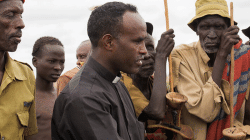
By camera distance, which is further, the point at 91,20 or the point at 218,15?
the point at 218,15

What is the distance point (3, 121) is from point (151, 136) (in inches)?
54.0

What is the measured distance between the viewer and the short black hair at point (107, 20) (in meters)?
1.71

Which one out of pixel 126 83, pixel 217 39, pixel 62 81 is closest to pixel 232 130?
pixel 217 39

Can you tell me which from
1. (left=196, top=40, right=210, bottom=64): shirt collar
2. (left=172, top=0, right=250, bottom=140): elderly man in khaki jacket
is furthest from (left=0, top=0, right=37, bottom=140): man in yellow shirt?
(left=196, top=40, right=210, bottom=64): shirt collar

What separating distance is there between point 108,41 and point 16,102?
105 cm

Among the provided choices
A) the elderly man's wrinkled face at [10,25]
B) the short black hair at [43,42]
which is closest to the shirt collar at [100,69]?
the elderly man's wrinkled face at [10,25]

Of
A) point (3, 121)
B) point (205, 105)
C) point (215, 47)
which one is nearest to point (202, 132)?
point (205, 105)

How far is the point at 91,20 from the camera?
1800 mm

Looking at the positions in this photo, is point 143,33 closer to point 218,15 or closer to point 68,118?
point 68,118

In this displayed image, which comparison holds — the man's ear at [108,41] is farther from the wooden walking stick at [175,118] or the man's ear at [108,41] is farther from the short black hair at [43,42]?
the short black hair at [43,42]

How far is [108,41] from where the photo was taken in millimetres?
1727

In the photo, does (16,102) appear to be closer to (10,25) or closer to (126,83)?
(10,25)

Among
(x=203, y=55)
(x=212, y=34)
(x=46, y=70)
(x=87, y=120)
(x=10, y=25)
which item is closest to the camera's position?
(x=87, y=120)

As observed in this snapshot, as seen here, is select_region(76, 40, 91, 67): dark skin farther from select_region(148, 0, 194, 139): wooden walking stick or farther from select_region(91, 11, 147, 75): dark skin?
select_region(91, 11, 147, 75): dark skin
